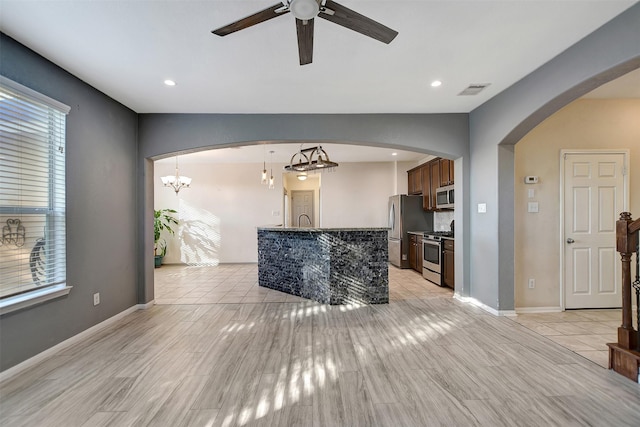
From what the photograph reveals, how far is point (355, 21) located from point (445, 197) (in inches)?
171

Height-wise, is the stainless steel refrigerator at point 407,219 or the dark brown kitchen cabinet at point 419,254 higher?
the stainless steel refrigerator at point 407,219

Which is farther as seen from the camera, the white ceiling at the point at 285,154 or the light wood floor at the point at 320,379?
the white ceiling at the point at 285,154

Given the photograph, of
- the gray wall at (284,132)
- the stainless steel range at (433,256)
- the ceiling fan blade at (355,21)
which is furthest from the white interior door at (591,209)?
the ceiling fan blade at (355,21)

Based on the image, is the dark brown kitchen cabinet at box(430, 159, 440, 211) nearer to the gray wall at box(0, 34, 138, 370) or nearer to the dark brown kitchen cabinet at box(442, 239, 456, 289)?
the dark brown kitchen cabinet at box(442, 239, 456, 289)

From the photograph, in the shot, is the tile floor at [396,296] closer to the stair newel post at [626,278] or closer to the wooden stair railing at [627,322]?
the wooden stair railing at [627,322]

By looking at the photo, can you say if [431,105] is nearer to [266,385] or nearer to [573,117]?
[573,117]

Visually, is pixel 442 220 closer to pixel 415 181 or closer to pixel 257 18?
pixel 415 181

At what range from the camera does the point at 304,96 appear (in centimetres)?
351

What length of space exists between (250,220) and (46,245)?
512cm

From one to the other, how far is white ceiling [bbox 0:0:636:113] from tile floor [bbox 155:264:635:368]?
2732 mm

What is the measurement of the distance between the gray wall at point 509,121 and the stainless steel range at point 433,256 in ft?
3.39

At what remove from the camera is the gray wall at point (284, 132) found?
4.04 meters

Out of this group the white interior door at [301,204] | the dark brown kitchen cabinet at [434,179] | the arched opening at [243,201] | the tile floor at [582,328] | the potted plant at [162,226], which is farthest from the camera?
the white interior door at [301,204]

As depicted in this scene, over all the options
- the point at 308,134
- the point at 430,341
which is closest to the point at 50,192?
the point at 308,134
